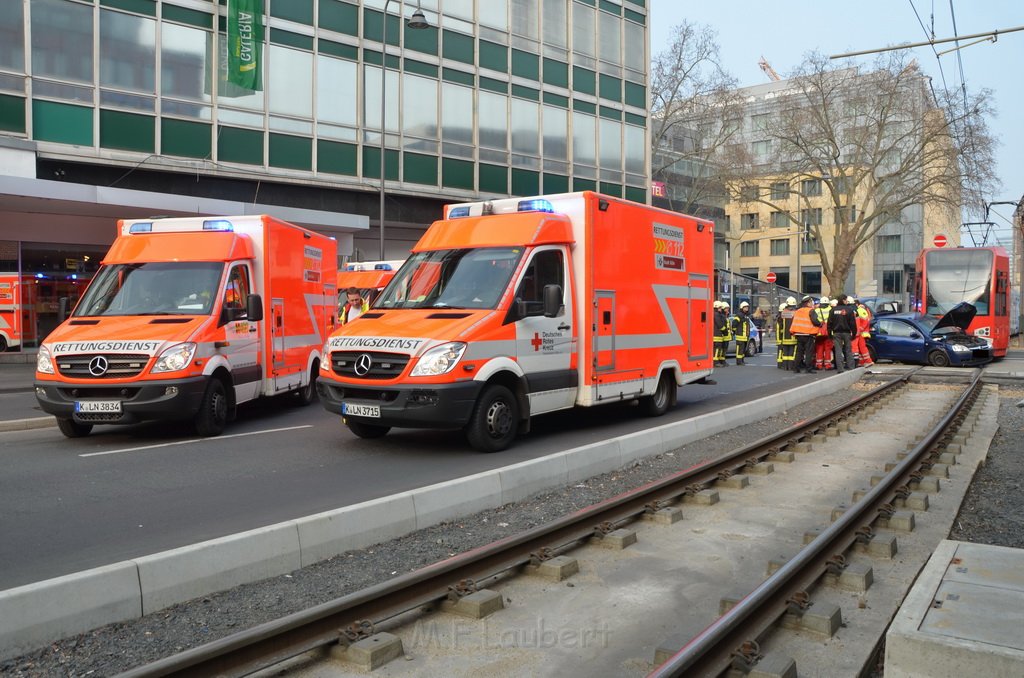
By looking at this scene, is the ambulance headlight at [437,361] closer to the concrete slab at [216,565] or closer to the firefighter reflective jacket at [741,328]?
the concrete slab at [216,565]

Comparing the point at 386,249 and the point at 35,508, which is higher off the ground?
the point at 386,249

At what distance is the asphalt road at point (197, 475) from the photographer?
6082mm

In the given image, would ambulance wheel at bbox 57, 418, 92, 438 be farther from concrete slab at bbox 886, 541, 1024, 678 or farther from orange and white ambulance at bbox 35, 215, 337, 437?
concrete slab at bbox 886, 541, 1024, 678

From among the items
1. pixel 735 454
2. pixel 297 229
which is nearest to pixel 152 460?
pixel 297 229

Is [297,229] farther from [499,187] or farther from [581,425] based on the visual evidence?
[499,187]

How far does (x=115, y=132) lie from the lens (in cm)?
2242

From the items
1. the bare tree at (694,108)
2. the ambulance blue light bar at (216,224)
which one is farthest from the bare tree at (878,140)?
the ambulance blue light bar at (216,224)

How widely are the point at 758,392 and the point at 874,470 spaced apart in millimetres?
7732

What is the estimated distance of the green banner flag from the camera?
23.6 meters

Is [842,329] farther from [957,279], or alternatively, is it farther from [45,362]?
[45,362]

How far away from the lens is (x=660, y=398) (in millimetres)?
13125

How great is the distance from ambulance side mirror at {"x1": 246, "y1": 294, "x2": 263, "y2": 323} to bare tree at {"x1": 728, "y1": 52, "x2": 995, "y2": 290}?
38.6 m

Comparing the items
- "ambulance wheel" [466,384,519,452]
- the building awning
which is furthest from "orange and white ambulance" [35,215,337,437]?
the building awning

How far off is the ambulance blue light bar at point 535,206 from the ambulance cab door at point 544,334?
556 mm
